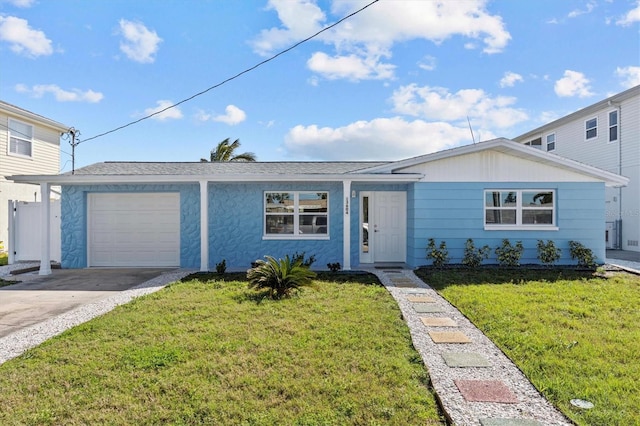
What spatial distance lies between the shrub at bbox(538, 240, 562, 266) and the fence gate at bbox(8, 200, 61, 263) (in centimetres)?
1365

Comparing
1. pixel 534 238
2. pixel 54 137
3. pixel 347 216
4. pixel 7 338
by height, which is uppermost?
pixel 54 137

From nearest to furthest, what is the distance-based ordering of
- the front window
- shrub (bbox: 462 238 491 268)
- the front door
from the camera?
shrub (bbox: 462 238 491 268)
the front door
the front window

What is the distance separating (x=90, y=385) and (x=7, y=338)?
2299 millimetres

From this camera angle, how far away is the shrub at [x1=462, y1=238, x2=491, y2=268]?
9.43 meters

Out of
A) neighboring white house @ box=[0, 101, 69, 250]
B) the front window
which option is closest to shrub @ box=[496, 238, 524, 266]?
the front window

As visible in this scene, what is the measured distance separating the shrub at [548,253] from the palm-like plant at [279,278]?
681cm

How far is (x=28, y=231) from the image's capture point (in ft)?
35.1

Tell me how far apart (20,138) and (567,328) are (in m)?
19.1

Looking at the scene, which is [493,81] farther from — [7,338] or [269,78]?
[7,338]

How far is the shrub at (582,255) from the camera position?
9.30m

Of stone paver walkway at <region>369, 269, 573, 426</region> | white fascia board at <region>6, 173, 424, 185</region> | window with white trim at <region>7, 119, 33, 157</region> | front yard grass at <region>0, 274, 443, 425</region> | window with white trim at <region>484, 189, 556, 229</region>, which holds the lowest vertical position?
stone paver walkway at <region>369, 269, 573, 426</region>

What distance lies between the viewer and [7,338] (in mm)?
4449

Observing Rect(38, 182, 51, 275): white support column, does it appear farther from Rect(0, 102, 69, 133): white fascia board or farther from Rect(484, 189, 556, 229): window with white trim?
Rect(484, 189, 556, 229): window with white trim

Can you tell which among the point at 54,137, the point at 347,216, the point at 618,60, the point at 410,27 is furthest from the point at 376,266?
the point at 54,137
